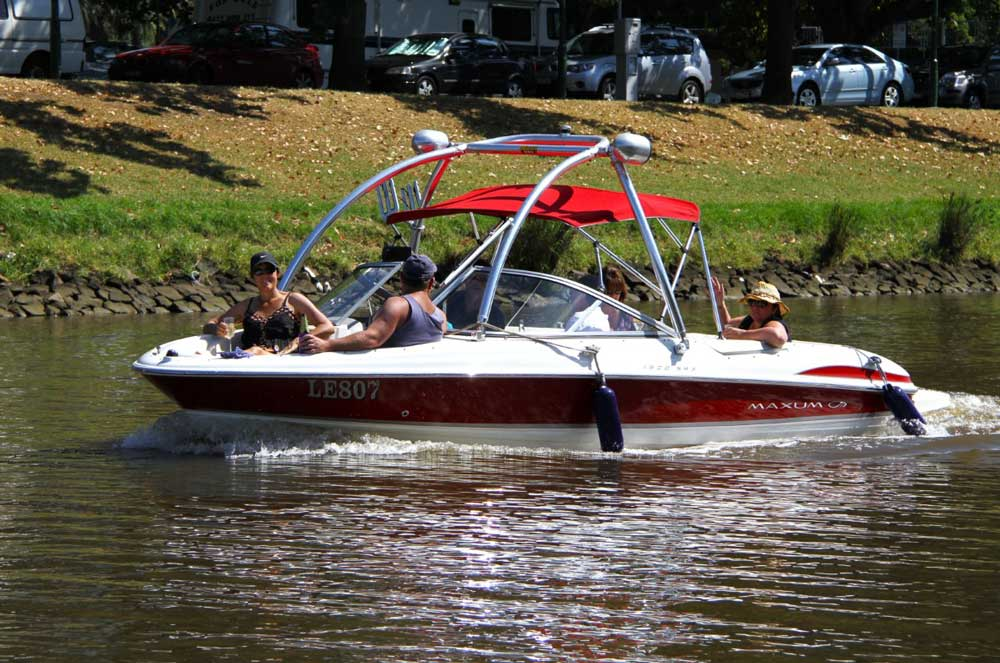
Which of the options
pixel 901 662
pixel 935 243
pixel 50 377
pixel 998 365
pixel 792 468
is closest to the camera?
pixel 901 662

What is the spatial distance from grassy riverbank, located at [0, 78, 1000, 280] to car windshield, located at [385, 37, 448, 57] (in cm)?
344

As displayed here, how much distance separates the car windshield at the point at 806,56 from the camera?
42881mm

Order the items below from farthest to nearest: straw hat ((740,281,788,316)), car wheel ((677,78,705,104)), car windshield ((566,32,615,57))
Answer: car wheel ((677,78,705,104)) → car windshield ((566,32,615,57)) → straw hat ((740,281,788,316))

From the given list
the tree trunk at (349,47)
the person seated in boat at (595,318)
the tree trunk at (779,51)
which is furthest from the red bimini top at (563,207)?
the tree trunk at (779,51)

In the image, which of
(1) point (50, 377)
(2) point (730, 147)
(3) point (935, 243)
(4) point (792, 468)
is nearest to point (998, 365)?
(4) point (792, 468)

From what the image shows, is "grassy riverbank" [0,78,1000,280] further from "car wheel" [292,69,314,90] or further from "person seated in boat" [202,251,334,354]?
"person seated in boat" [202,251,334,354]

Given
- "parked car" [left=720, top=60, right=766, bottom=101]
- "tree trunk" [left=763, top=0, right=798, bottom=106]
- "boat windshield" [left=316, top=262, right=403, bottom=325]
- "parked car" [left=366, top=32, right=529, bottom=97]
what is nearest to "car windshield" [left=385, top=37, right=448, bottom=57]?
"parked car" [left=366, top=32, right=529, bottom=97]

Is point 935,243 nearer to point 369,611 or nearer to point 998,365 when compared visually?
point 998,365

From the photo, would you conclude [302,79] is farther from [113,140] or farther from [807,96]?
[807,96]

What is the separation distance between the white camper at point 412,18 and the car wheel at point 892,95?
913 cm

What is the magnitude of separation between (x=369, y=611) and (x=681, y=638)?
149 centimetres

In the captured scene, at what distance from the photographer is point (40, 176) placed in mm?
27531

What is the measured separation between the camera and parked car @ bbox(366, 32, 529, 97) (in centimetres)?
3825

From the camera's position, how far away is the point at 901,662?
23.5 feet
